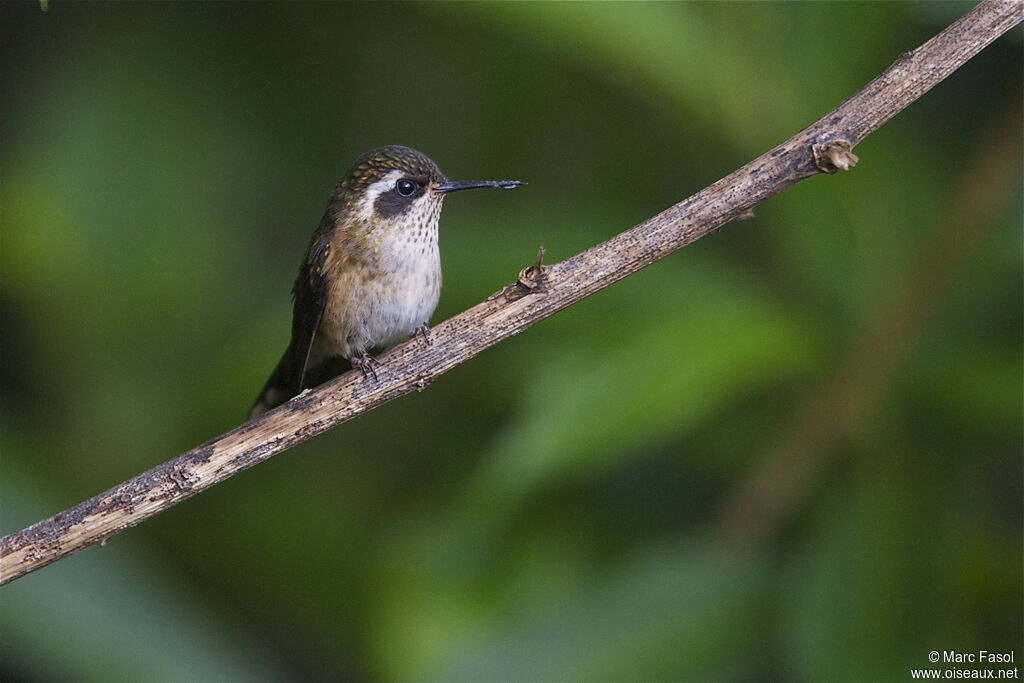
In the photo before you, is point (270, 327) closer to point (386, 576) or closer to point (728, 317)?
point (386, 576)

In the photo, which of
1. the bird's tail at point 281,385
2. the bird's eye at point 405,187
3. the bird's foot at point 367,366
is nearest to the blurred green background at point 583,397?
the bird's tail at point 281,385

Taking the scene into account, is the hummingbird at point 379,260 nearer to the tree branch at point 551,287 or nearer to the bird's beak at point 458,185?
the bird's beak at point 458,185

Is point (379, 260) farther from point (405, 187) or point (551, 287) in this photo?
point (551, 287)

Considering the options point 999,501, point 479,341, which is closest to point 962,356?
point 999,501

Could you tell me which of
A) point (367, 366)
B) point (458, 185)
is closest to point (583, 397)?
point (367, 366)

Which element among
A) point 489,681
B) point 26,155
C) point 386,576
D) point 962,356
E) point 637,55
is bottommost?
point 489,681

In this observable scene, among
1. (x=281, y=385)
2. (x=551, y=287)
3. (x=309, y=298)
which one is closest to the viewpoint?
(x=551, y=287)
